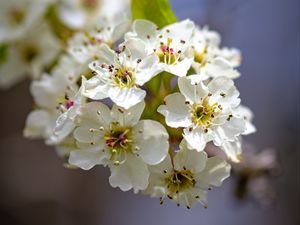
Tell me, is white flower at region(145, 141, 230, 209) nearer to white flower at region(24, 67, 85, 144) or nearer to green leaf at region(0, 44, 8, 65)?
white flower at region(24, 67, 85, 144)

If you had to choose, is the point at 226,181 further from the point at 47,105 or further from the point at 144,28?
the point at 144,28

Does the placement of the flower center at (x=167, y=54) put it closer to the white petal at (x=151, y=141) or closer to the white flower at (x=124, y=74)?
the white flower at (x=124, y=74)

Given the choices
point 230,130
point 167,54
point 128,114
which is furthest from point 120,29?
point 230,130

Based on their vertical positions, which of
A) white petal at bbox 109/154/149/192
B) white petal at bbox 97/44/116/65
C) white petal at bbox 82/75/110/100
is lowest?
white petal at bbox 109/154/149/192

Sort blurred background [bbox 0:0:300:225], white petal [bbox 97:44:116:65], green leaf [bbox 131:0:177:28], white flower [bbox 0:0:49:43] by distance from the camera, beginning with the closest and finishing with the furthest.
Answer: white petal [bbox 97:44:116:65], green leaf [bbox 131:0:177:28], white flower [bbox 0:0:49:43], blurred background [bbox 0:0:300:225]

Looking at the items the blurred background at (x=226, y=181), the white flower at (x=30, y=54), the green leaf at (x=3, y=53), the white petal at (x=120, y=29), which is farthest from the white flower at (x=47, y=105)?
the blurred background at (x=226, y=181)

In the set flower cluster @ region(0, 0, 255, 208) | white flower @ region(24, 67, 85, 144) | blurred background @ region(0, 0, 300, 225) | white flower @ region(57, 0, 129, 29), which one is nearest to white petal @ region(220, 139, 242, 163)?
flower cluster @ region(0, 0, 255, 208)

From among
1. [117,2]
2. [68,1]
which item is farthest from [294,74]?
[68,1]
